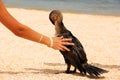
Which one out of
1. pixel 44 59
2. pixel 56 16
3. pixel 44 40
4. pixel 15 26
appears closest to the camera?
pixel 15 26

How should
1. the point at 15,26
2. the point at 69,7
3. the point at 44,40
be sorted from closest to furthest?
the point at 15,26 → the point at 44,40 → the point at 69,7

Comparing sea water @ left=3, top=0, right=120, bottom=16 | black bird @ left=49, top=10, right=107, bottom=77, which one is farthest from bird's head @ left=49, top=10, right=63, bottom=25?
sea water @ left=3, top=0, right=120, bottom=16

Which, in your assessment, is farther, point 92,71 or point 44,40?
point 92,71

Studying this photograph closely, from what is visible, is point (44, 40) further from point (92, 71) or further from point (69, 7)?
point (69, 7)

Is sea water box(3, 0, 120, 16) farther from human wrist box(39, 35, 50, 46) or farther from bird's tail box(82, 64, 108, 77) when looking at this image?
human wrist box(39, 35, 50, 46)

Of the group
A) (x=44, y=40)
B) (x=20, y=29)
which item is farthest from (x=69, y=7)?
(x=20, y=29)

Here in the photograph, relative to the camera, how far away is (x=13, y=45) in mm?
11859

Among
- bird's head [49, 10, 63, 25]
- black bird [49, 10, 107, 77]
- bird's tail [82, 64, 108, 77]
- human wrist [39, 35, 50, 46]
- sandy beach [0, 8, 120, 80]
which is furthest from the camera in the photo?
sandy beach [0, 8, 120, 80]

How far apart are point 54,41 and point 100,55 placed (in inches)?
254

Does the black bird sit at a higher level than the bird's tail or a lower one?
higher

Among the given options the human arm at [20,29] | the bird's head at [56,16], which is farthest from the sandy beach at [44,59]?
the human arm at [20,29]

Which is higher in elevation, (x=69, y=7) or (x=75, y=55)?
(x=69, y=7)

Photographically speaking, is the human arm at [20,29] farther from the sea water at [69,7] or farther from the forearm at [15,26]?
the sea water at [69,7]

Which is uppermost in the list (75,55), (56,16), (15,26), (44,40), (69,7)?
(69,7)
